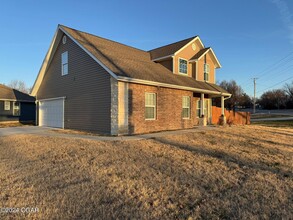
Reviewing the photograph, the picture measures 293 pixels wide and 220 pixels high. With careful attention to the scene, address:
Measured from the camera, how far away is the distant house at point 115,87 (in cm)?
1245

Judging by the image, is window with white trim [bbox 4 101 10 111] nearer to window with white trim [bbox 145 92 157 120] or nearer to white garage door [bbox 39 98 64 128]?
white garage door [bbox 39 98 64 128]

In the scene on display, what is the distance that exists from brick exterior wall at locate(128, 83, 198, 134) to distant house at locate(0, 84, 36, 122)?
786 inches

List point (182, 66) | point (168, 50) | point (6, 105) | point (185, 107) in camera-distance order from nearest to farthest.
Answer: point (185, 107), point (182, 66), point (168, 50), point (6, 105)

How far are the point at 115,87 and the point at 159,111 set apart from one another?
3676 mm

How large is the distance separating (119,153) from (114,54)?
9.20 meters

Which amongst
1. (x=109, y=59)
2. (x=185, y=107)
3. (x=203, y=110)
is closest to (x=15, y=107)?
(x=109, y=59)

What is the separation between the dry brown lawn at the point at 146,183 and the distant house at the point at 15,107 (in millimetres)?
21052

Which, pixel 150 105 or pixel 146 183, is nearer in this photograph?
pixel 146 183

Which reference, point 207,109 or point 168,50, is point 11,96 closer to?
point 168,50

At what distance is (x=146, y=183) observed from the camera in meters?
4.74

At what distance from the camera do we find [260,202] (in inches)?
154

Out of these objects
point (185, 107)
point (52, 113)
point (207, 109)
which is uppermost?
point (185, 107)

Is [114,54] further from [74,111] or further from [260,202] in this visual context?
[260,202]

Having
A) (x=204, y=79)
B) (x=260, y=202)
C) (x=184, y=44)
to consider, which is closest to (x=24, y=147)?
(x=260, y=202)
